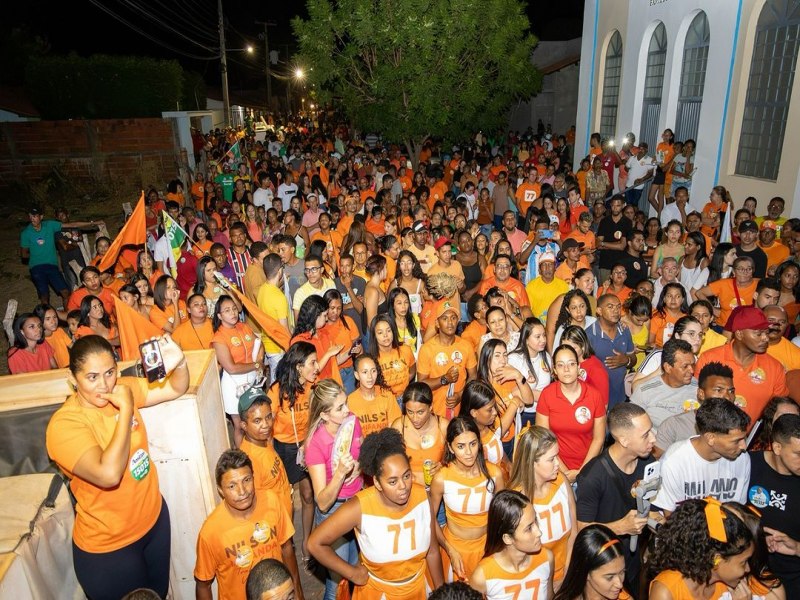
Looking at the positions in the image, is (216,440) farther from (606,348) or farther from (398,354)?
(606,348)

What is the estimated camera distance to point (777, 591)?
3355mm

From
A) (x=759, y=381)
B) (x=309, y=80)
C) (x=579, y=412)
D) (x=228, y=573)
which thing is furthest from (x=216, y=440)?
(x=309, y=80)

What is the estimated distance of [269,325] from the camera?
20.6ft

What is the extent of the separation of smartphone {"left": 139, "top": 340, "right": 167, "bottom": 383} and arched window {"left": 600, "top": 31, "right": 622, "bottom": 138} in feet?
51.2

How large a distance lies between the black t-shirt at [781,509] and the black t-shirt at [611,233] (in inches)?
218

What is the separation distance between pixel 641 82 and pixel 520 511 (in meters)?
14.6

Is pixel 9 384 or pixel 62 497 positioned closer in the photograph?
pixel 62 497

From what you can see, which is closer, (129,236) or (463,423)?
(463,423)

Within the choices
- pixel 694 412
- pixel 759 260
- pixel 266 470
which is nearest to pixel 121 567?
pixel 266 470

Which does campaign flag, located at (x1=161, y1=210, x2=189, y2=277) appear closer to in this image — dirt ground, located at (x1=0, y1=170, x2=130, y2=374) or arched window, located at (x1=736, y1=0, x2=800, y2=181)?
dirt ground, located at (x1=0, y1=170, x2=130, y2=374)

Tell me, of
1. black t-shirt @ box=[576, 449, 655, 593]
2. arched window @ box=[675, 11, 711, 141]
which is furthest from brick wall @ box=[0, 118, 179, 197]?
black t-shirt @ box=[576, 449, 655, 593]

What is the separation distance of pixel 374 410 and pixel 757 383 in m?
3.22

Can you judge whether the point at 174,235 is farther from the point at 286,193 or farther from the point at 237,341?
the point at 286,193

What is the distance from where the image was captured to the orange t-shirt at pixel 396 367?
547 centimetres
